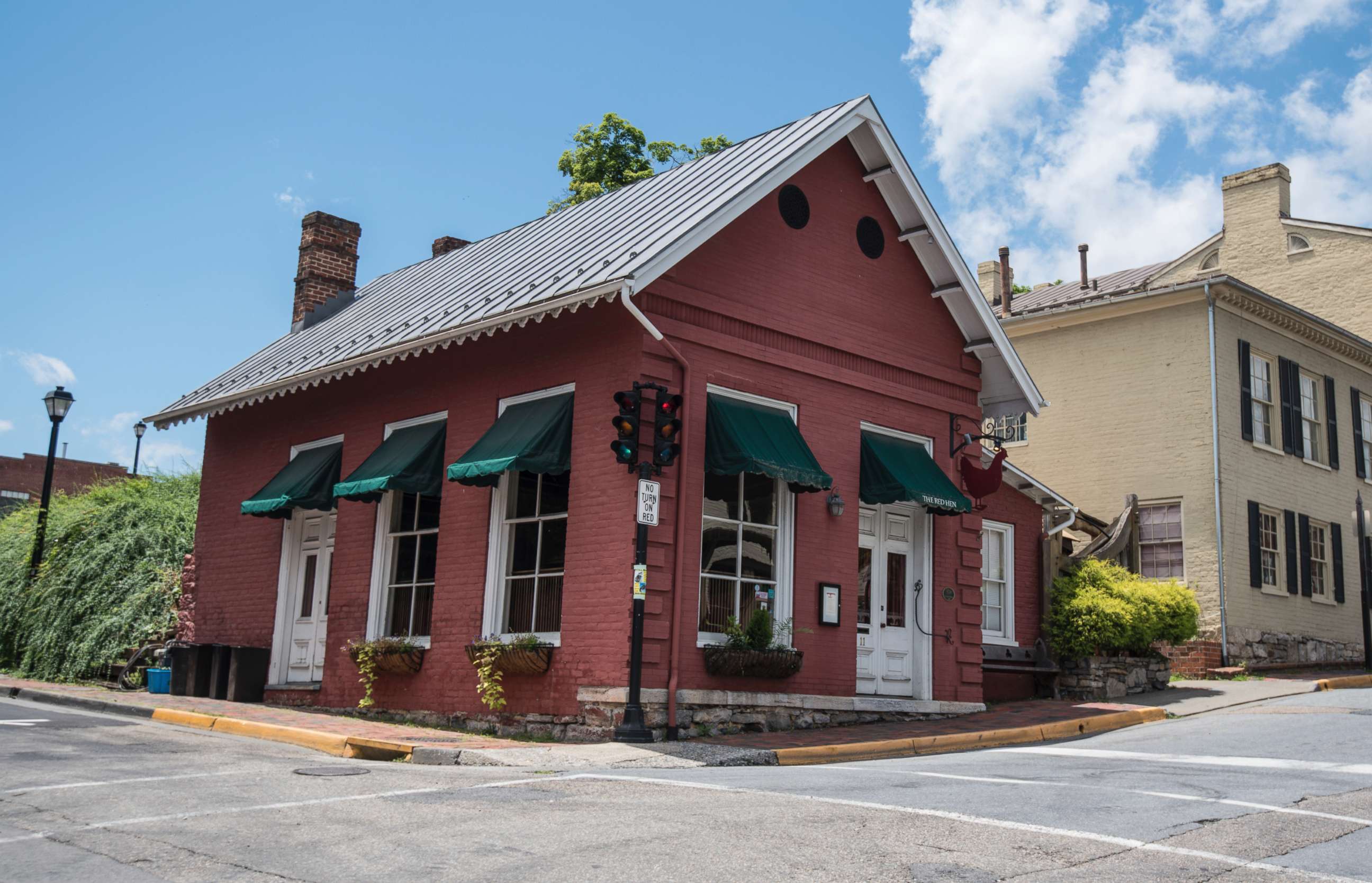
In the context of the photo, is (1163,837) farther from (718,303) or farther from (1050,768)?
(718,303)

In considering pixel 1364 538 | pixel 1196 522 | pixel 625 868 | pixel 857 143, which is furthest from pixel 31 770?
pixel 1364 538

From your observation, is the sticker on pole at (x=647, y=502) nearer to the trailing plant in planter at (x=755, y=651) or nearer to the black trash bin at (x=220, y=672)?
the trailing plant in planter at (x=755, y=651)

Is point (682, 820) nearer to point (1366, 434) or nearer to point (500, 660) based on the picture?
point (500, 660)

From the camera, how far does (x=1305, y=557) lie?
23.9 metres

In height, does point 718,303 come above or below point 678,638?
above

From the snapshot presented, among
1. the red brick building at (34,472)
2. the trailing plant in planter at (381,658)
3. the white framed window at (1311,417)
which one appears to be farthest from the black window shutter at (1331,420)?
the red brick building at (34,472)

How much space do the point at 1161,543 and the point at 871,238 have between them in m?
9.87

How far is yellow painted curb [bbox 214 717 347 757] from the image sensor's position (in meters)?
12.2

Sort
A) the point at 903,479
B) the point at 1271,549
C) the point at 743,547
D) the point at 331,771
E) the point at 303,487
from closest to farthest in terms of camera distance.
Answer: the point at 331,771 < the point at 743,547 < the point at 903,479 < the point at 303,487 < the point at 1271,549

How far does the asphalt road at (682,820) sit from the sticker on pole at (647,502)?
8.34 feet

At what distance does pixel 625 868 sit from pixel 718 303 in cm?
870

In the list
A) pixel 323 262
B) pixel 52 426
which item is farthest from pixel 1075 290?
pixel 52 426

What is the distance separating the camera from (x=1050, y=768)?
10523 millimetres

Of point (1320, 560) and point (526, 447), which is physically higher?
point (1320, 560)
